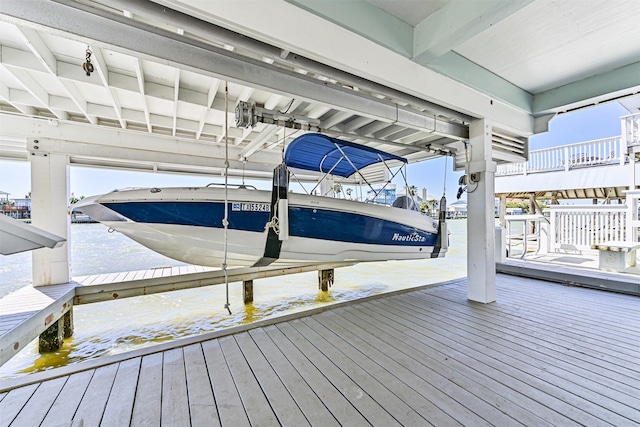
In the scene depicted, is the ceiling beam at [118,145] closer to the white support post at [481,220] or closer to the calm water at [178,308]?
the calm water at [178,308]

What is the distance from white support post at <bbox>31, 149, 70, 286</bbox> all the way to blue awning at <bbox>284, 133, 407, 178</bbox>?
3817mm

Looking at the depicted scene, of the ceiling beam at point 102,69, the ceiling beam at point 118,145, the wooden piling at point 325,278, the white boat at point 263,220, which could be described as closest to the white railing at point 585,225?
the white boat at point 263,220

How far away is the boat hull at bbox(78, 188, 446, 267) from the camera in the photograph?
2.87 metres

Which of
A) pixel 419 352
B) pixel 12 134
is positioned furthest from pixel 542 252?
pixel 12 134

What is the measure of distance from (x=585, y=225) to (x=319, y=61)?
25.4ft

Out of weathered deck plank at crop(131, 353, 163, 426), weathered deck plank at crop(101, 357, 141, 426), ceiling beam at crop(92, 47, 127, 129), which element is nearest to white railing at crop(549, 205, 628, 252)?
weathered deck plank at crop(131, 353, 163, 426)

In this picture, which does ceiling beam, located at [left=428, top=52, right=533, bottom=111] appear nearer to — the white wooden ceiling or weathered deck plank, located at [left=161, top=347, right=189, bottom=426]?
the white wooden ceiling

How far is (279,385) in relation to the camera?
1.66 meters

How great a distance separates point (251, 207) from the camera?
3131 millimetres

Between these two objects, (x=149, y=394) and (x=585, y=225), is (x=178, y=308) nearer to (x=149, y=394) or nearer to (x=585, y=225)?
(x=149, y=394)

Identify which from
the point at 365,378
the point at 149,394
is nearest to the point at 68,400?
the point at 149,394

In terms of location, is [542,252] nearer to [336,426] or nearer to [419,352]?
[419,352]

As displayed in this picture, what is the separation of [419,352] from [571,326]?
1.66 m

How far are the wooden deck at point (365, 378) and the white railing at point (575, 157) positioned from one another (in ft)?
23.5
